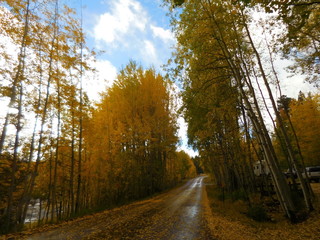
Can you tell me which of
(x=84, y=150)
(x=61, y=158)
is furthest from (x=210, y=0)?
(x=61, y=158)

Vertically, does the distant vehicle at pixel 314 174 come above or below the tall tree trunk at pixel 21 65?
below

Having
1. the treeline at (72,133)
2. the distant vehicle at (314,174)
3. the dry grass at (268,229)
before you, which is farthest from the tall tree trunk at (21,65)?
the distant vehicle at (314,174)

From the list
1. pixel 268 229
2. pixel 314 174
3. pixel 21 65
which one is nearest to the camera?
pixel 268 229

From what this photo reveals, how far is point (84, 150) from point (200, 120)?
890 cm

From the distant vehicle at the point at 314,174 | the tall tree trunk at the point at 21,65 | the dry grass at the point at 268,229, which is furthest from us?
the distant vehicle at the point at 314,174

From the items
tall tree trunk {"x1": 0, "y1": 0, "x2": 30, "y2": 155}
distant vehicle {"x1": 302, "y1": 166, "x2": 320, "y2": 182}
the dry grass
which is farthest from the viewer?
distant vehicle {"x1": 302, "y1": 166, "x2": 320, "y2": 182}

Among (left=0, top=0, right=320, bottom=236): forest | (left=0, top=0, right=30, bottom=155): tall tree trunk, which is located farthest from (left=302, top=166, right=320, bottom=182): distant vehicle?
(left=0, top=0, right=30, bottom=155): tall tree trunk

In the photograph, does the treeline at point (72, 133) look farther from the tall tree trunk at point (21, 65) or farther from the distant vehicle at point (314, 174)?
the distant vehicle at point (314, 174)

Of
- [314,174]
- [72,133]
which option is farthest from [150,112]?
[314,174]

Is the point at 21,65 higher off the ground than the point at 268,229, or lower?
higher

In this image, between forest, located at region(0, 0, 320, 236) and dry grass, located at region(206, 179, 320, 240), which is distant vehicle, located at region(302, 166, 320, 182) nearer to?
forest, located at region(0, 0, 320, 236)

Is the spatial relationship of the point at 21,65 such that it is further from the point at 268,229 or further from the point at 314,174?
the point at 314,174

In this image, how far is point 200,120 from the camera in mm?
12047

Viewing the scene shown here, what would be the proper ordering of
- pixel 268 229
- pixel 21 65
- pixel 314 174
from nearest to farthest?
pixel 268 229, pixel 21 65, pixel 314 174
